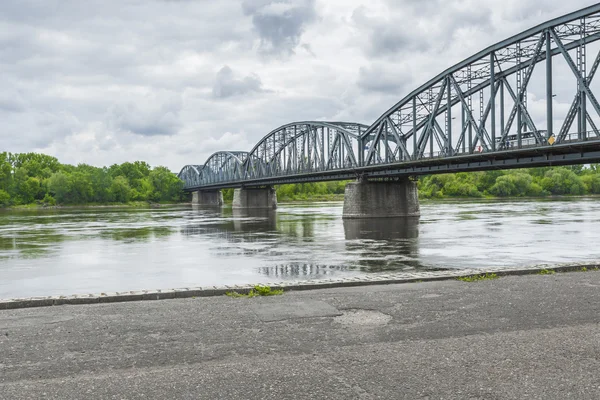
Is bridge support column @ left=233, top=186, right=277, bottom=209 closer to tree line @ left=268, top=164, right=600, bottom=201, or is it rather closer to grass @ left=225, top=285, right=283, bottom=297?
tree line @ left=268, top=164, right=600, bottom=201

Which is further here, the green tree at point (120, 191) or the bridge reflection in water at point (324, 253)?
the green tree at point (120, 191)

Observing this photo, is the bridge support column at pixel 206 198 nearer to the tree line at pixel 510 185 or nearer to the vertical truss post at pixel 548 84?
Answer: the tree line at pixel 510 185

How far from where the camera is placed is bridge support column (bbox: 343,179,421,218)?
6775 cm

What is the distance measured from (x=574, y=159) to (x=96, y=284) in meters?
35.8

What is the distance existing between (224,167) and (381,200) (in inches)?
4326

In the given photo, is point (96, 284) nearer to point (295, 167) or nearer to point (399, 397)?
point (399, 397)

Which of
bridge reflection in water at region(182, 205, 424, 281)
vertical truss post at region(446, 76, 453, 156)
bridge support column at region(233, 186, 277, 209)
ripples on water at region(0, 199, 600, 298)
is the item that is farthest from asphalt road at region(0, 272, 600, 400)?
bridge support column at region(233, 186, 277, 209)

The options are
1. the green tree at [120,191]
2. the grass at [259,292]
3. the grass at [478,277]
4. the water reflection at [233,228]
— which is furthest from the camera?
the green tree at [120,191]

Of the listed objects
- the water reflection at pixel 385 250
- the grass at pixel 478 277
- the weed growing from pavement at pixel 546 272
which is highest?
the grass at pixel 478 277

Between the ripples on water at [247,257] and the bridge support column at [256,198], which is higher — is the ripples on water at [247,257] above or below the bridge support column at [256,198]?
below

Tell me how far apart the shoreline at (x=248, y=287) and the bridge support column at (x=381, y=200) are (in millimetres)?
53135

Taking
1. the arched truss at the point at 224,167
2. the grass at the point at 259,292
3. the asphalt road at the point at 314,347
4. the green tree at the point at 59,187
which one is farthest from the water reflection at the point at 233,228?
the green tree at the point at 59,187

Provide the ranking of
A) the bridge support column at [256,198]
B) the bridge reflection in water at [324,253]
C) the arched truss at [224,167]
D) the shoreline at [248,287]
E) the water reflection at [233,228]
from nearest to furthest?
the shoreline at [248,287] < the bridge reflection in water at [324,253] < the water reflection at [233,228] < the bridge support column at [256,198] < the arched truss at [224,167]

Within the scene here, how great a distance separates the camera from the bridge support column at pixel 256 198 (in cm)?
12206
